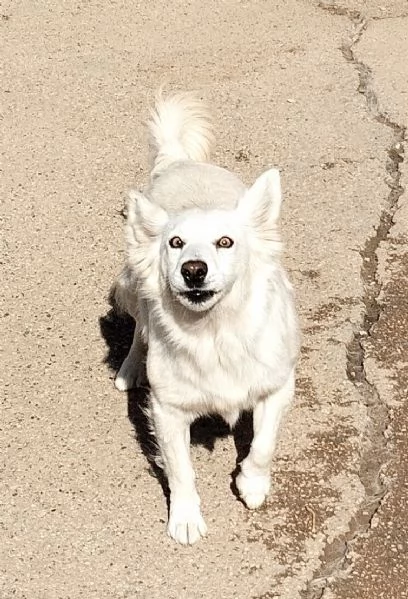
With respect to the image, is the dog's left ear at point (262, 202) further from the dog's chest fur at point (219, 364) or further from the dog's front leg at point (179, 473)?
the dog's front leg at point (179, 473)

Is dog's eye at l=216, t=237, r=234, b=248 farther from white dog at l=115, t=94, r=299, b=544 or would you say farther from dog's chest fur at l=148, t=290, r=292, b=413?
dog's chest fur at l=148, t=290, r=292, b=413

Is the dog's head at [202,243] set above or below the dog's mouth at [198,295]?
above

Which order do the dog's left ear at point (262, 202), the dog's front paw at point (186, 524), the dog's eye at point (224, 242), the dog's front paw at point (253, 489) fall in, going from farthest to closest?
1. the dog's front paw at point (253, 489)
2. the dog's front paw at point (186, 524)
3. the dog's left ear at point (262, 202)
4. the dog's eye at point (224, 242)

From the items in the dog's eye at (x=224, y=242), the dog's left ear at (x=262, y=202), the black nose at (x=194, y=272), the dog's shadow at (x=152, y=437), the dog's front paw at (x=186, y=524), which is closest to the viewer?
the black nose at (x=194, y=272)

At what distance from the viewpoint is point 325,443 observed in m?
4.45

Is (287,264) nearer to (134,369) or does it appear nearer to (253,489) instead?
(134,369)

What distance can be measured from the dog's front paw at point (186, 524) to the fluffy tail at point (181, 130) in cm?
191

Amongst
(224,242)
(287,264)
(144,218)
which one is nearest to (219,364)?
(224,242)

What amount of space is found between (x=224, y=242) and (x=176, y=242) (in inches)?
7.2

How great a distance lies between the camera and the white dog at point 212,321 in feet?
11.8

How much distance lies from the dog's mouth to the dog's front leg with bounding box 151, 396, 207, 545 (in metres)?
0.61

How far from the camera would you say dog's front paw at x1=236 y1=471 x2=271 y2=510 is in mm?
4078

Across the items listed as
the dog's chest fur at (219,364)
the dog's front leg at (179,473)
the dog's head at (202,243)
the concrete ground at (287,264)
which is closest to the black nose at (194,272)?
the dog's head at (202,243)

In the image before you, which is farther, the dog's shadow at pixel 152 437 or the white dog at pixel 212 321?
the dog's shadow at pixel 152 437
